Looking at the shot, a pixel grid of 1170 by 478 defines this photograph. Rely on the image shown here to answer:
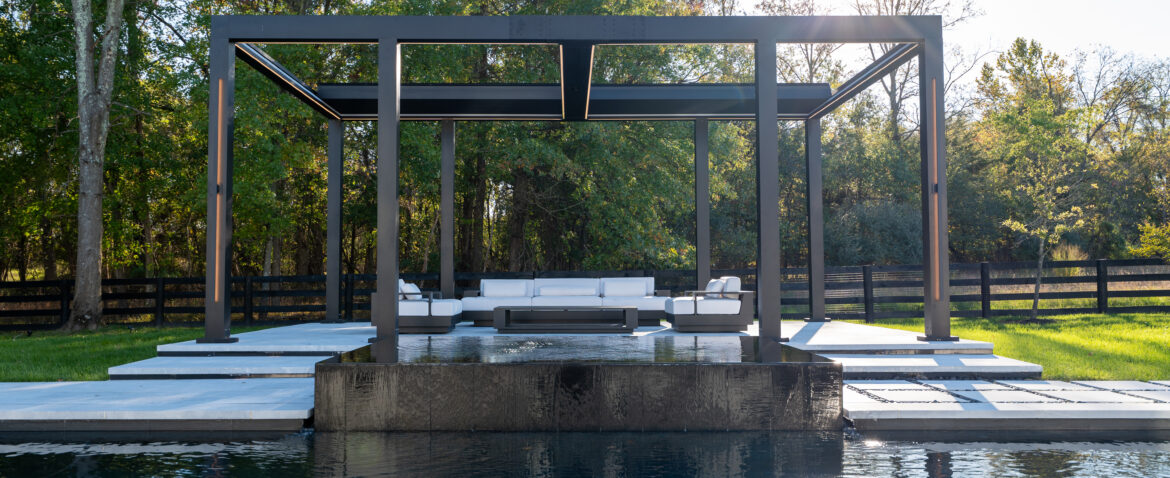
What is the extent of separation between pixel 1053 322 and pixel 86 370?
12381 mm

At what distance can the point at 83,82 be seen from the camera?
12523 mm

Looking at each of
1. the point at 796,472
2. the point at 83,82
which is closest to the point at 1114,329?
the point at 796,472

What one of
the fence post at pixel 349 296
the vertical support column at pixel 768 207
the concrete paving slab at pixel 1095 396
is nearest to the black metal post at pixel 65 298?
the fence post at pixel 349 296

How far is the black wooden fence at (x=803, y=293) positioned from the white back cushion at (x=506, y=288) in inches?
79.8

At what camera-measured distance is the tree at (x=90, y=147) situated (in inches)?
489

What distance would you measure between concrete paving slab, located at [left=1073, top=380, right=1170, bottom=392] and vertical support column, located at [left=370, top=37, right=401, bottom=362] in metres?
5.43

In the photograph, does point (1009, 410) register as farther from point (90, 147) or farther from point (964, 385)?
point (90, 147)

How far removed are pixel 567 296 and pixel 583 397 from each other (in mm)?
5448

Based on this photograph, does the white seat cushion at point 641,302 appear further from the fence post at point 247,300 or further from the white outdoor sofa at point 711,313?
the fence post at point 247,300

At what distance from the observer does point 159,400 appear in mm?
4703

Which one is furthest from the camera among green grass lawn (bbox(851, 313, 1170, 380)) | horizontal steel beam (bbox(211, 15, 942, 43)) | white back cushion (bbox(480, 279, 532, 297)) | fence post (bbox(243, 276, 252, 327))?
fence post (bbox(243, 276, 252, 327))

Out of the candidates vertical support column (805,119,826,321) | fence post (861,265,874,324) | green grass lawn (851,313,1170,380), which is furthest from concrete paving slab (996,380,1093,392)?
fence post (861,265,874,324)

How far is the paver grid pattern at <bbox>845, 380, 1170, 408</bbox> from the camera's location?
4.64 meters

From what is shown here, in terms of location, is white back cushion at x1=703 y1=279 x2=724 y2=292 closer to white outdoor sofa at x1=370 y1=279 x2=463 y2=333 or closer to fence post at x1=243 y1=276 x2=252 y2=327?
white outdoor sofa at x1=370 y1=279 x2=463 y2=333
